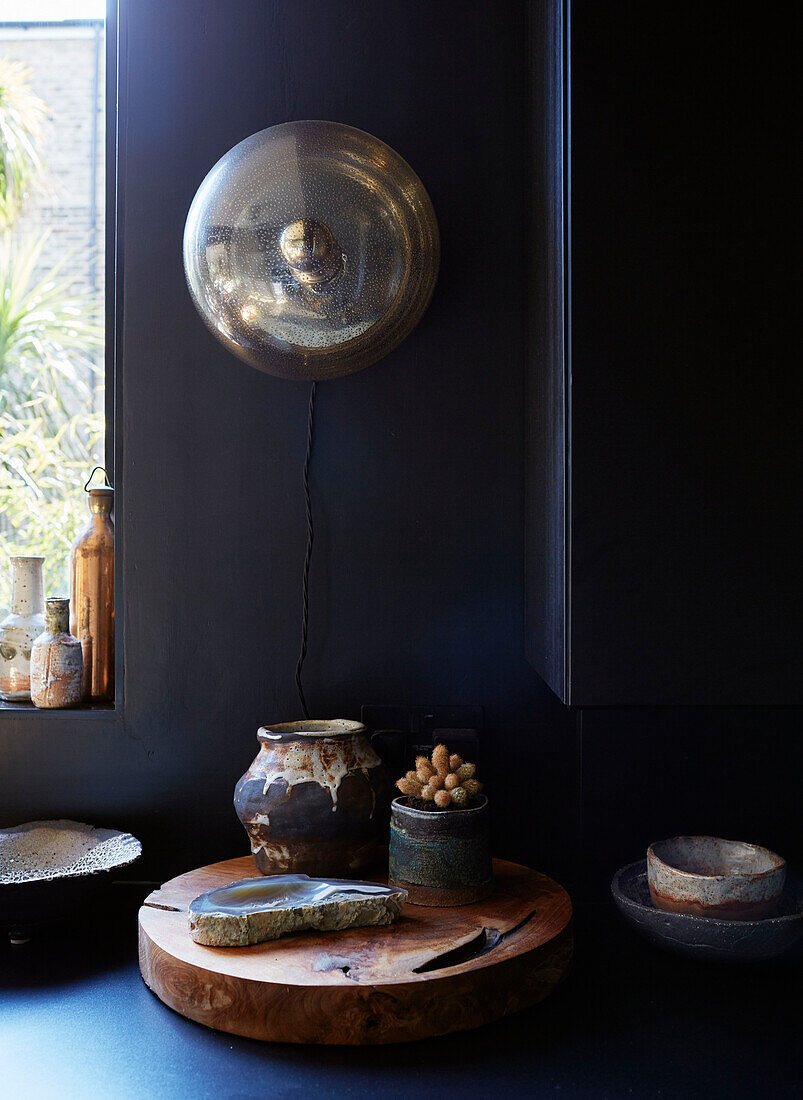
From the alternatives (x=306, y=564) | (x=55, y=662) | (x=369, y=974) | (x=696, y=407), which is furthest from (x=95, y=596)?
(x=696, y=407)

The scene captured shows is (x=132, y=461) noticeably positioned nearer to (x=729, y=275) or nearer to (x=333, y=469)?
(x=333, y=469)

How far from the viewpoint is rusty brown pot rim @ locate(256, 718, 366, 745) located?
114cm

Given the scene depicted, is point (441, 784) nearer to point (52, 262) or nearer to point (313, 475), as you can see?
point (313, 475)

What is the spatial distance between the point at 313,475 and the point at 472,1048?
785 mm

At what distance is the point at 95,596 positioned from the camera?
1.38 metres

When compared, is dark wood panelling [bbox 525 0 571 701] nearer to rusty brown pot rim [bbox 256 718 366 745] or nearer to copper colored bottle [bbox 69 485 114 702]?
rusty brown pot rim [bbox 256 718 366 745]

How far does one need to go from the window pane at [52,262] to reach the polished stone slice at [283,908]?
69 cm

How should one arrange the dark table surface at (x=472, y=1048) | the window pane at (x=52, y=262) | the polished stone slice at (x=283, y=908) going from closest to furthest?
the dark table surface at (x=472, y=1048) → the polished stone slice at (x=283, y=908) → the window pane at (x=52, y=262)

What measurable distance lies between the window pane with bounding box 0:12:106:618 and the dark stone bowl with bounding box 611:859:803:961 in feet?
3.35

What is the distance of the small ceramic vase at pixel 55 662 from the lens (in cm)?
133

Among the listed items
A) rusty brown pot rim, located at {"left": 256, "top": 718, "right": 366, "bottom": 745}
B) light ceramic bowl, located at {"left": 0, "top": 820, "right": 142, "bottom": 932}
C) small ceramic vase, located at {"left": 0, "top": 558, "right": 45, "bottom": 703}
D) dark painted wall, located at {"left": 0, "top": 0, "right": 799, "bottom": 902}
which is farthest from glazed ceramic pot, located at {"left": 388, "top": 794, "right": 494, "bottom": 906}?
small ceramic vase, located at {"left": 0, "top": 558, "right": 45, "bottom": 703}

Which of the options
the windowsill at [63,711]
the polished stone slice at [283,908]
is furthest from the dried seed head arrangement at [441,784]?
the windowsill at [63,711]

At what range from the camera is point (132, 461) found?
1.36 meters

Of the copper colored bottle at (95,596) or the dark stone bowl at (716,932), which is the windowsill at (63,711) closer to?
the copper colored bottle at (95,596)
